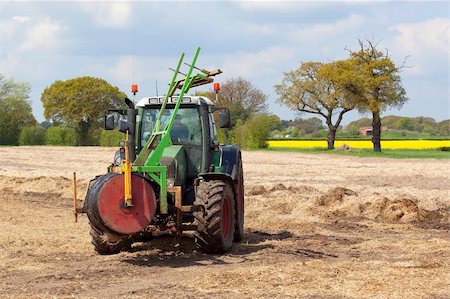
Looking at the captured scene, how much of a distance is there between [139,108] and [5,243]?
3063 millimetres

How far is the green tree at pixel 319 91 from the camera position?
53.4 meters

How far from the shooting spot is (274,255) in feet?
32.7

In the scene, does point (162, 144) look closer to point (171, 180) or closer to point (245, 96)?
point (171, 180)

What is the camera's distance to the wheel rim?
33.8 ft

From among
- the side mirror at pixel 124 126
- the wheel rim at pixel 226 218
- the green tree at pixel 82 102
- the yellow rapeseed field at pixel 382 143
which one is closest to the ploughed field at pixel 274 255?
the wheel rim at pixel 226 218

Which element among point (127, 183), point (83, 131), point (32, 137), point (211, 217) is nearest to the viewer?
point (127, 183)

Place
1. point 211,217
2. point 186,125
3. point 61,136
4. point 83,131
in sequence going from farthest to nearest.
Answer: point 83,131 → point 61,136 → point 186,125 → point 211,217

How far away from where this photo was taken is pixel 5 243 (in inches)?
435

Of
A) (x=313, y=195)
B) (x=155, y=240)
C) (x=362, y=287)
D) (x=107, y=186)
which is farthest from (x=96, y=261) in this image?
(x=313, y=195)

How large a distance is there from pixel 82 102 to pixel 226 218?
59258 mm

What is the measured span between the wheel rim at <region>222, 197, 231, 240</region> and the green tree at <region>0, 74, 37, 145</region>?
63116mm

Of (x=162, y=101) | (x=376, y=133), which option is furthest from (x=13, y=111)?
(x=162, y=101)

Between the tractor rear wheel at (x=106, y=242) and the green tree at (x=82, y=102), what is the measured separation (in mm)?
57751

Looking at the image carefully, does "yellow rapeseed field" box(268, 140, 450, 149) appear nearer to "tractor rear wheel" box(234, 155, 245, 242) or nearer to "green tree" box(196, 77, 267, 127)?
"green tree" box(196, 77, 267, 127)
